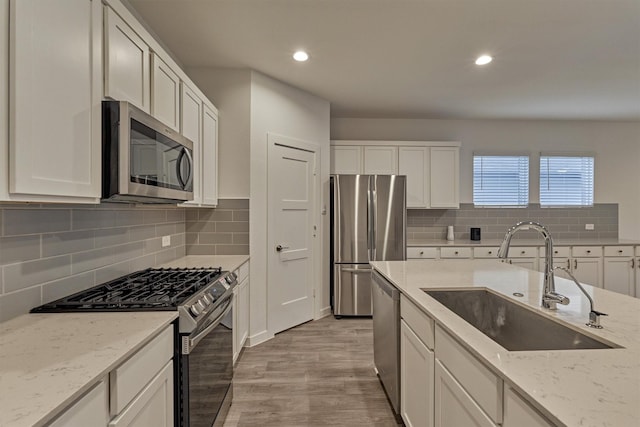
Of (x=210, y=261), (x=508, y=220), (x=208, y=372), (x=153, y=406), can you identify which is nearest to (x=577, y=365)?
(x=153, y=406)

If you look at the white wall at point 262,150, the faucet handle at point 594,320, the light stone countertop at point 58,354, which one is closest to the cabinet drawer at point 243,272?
the white wall at point 262,150

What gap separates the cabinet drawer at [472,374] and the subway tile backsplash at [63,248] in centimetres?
176

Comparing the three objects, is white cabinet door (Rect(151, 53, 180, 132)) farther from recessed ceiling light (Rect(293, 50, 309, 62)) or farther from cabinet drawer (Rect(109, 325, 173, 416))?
cabinet drawer (Rect(109, 325, 173, 416))

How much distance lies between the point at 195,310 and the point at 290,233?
2.14 metres

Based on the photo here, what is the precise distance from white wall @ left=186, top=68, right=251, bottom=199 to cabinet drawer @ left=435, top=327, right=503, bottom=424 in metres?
2.37

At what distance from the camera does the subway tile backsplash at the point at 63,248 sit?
1305 mm

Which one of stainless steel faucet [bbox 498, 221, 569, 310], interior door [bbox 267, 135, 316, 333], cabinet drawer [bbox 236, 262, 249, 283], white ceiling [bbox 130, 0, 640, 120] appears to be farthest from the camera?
interior door [bbox 267, 135, 316, 333]

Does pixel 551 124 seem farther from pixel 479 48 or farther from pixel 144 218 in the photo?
pixel 144 218

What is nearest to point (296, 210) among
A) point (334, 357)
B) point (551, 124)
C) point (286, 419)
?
point (334, 357)

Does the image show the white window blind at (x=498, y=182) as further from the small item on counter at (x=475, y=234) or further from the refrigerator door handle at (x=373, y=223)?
the refrigerator door handle at (x=373, y=223)

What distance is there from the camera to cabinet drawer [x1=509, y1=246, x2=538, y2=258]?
4.34 m

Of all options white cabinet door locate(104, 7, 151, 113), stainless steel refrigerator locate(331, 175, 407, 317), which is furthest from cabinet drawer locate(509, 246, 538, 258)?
white cabinet door locate(104, 7, 151, 113)

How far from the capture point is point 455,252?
4.32 m

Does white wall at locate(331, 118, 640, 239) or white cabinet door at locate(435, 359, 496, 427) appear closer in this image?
white cabinet door at locate(435, 359, 496, 427)
